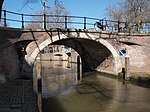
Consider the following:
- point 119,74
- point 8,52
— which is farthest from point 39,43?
point 119,74

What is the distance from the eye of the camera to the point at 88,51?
22.8 metres

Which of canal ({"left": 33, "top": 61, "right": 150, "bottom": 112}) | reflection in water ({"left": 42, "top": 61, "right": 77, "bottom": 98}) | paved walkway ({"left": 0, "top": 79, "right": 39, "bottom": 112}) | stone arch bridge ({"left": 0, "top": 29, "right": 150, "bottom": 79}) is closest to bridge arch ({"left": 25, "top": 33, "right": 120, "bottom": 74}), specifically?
stone arch bridge ({"left": 0, "top": 29, "right": 150, "bottom": 79})

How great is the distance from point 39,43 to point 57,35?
4.87 ft

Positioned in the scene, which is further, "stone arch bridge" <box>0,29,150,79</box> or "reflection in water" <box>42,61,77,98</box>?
"stone arch bridge" <box>0,29,150,79</box>

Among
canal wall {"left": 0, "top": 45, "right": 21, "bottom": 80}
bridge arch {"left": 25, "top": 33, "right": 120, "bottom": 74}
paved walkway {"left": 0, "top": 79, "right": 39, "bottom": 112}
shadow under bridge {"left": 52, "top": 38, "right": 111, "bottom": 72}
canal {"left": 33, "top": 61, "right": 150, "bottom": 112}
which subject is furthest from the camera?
shadow under bridge {"left": 52, "top": 38, "right": 111, "bottom": 72}

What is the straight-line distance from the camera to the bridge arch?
15002 millimetres

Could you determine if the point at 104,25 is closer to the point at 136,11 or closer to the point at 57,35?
the point at 57,35

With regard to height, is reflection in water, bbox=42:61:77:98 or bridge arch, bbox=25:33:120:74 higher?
bridge arch, bbox=25:33:120:74

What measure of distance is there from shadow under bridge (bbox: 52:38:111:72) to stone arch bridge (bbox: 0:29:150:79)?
0.67 ft

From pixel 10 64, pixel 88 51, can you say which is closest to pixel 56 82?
pixel 10 64

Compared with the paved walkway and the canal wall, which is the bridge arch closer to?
the canal wall

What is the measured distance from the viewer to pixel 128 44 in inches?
669

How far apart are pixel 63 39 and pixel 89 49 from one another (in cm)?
583

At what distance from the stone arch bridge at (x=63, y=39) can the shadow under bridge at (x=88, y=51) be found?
0.67 feet
